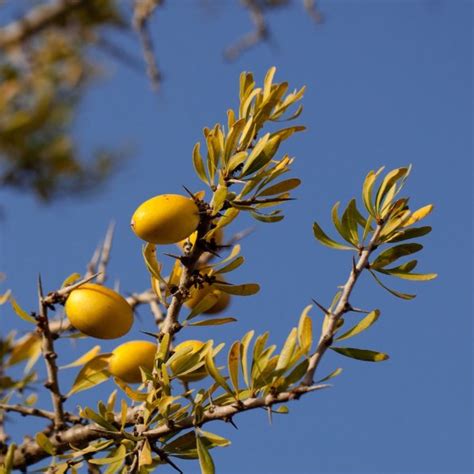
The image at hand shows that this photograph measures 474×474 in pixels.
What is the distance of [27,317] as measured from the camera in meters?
0.69

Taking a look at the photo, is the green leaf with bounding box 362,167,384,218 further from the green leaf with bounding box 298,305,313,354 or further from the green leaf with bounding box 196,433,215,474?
the green leaf with bounding box 196,433,215,474

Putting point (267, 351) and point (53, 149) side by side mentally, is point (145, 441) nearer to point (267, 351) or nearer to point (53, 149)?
point (267, 351)

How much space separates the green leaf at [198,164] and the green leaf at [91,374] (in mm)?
207

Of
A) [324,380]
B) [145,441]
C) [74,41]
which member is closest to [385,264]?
[324,380]

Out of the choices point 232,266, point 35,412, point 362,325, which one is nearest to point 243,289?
point 232,266

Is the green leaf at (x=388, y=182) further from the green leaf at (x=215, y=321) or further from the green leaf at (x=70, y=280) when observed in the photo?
the green leaf at (x=70, y=280)

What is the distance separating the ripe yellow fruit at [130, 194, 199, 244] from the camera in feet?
1.93

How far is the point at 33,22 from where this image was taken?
3.31 meters

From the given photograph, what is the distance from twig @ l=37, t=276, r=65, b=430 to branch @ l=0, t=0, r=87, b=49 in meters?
2.73

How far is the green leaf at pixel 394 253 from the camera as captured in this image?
58cm

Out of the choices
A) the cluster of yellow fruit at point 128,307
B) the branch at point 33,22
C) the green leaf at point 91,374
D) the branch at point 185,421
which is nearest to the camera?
the branch at point 185,421

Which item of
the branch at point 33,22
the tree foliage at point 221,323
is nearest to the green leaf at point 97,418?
the tree foliage at point 221,323

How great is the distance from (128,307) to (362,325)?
0.77 feet

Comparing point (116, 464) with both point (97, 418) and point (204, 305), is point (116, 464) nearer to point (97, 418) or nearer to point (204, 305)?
point (97, 418)
